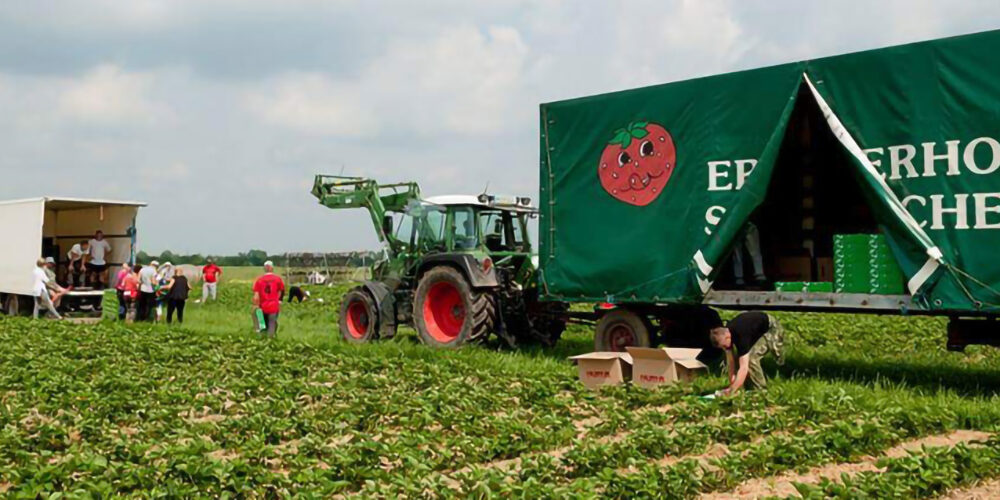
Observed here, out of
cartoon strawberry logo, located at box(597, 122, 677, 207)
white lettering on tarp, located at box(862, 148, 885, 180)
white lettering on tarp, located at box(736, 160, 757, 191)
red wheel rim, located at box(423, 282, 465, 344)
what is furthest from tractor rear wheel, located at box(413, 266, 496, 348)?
white lettering on tarp, located at box(862, 148, 885, 180)

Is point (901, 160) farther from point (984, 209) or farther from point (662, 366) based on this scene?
point (662, 366)

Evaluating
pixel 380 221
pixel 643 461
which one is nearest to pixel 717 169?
pixel 643 461

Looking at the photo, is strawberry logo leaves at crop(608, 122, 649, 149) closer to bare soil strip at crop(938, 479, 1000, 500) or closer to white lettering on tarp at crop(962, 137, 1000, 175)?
white lettering on tarp at crop(962, 137, 1000, 175)

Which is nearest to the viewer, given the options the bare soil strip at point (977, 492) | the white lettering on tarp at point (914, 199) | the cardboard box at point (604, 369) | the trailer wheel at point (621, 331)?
the bare soil strip at point (977, 492)

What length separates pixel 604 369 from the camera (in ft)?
34.0

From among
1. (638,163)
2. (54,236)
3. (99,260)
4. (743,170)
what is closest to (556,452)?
(743,170)

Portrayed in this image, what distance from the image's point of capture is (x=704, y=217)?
10.7 m

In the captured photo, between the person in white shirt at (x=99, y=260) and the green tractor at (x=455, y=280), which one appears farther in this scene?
the person in white shirt at (x=99, y=260)

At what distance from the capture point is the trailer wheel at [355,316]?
15.6 metres

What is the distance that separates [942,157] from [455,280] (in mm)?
7160

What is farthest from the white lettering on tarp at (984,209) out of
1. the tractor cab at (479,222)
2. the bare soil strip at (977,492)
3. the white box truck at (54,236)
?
the white box truck at (54,236)

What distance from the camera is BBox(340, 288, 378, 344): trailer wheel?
15.6 metres

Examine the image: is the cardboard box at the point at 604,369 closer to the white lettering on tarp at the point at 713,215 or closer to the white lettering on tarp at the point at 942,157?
the white lettering on tarp at the point at 713,215

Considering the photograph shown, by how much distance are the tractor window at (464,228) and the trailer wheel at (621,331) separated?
3209 millimetres
